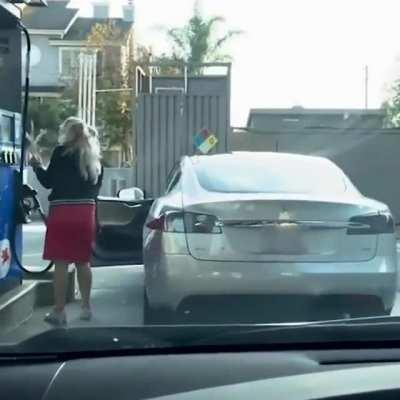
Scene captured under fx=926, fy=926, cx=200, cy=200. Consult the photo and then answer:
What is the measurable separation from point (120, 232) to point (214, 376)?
18.8ft

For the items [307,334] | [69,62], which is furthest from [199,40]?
[307,334]

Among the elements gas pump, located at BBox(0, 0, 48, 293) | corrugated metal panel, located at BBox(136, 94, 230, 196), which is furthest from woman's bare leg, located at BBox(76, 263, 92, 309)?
corrugated metal panel, located at BBox(136, 94, 230, 196)

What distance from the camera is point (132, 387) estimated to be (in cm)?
227

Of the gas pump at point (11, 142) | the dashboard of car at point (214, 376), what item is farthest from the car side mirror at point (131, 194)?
the dashboard of car at point (214, 376)

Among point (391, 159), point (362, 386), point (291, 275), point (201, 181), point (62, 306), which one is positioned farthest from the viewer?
point (391, 159)

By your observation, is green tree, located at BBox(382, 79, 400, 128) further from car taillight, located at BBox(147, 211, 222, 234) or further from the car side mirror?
car taillight, located at BBox(147, 211, 222, 234)

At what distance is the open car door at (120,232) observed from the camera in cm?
788

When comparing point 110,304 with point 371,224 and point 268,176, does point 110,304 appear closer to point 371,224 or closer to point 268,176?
point 268,176

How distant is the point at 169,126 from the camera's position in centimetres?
1988

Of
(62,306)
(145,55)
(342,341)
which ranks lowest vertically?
(62,306)

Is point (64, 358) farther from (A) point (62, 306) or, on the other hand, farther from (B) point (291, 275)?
(A) point (62, 306)

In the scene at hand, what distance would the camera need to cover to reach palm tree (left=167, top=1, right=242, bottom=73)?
119ft

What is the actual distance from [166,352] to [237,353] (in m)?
0.20

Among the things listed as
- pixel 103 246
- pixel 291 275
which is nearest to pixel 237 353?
pixel 291 275
